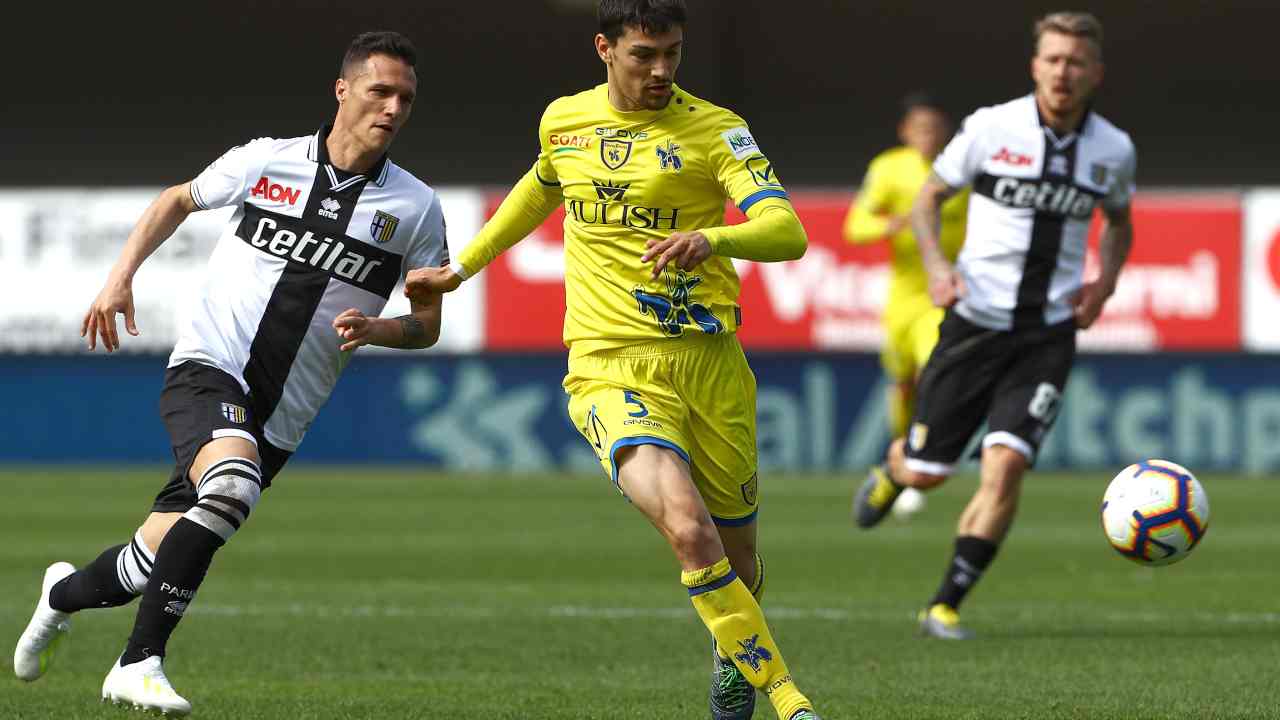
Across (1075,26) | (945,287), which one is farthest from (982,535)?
(1075,26)

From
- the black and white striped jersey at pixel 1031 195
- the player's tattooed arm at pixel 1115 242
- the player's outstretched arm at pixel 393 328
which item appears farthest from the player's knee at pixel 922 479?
the player's outstretched arm at pixel 393 328

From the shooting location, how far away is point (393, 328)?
21.0ft

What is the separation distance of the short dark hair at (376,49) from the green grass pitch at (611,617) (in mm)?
2085

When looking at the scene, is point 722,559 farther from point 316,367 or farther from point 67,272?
point 67,272

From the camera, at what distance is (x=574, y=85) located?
24281 millimetres

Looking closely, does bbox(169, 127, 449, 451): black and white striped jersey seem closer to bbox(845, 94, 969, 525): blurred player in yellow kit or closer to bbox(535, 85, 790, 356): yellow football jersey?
bbox(535, 85, 790, 356): yellow football jersey

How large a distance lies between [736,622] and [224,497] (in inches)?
63.3

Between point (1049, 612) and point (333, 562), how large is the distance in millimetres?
4189

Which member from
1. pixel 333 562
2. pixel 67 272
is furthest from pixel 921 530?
pixel 67 272

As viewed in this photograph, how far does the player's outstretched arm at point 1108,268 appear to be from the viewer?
28.9 feet

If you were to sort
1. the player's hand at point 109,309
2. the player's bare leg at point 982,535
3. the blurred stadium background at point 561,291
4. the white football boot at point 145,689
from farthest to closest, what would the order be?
the blurred stadium background at point 561,291 < the player's bare leg at point 982,535 < the player's hand at point 109,309 < the white football boot at point 145,689

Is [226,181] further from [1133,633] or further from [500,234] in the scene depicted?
[1133,633]

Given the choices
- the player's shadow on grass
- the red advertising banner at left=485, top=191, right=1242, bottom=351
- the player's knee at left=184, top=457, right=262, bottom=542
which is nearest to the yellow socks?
the player's knee at left=184, top=457, right=262, bottom=542

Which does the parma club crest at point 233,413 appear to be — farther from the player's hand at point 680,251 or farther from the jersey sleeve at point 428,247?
the player's hand at point 680,251
